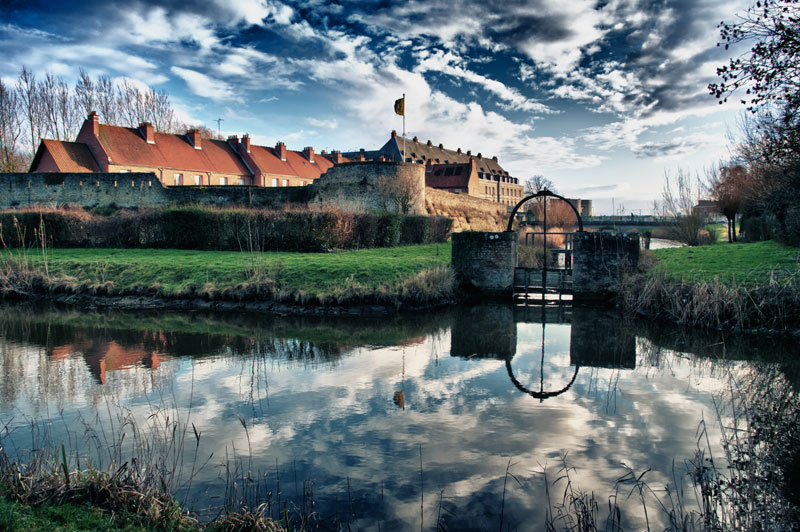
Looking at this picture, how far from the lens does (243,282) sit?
565 inches

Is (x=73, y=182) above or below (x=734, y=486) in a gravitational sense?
above

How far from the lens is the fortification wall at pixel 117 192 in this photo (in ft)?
95.1

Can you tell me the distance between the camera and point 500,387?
299 inches

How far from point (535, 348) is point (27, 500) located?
27.6 ft

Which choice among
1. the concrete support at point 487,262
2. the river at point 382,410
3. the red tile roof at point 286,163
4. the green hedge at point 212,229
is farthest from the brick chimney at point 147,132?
the concrete support at point 487,262

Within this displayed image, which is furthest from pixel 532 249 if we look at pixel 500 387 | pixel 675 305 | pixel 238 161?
pixel 238 161

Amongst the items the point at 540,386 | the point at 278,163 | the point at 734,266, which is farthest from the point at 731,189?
the point at 278,163

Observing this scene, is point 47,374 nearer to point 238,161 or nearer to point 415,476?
point 415,476

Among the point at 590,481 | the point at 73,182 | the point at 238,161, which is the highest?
the point at 238,161

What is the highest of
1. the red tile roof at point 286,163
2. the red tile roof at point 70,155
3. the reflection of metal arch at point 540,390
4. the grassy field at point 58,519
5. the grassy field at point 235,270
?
the red tile roof at point 286,163

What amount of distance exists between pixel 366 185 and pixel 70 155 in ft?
68.2

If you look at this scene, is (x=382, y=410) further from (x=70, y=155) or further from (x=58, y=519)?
(x=70, y=155)

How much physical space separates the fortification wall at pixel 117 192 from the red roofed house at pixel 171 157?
3.64 meters

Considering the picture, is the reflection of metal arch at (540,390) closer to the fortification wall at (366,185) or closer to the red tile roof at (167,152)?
the fortification wall at (366,185)
